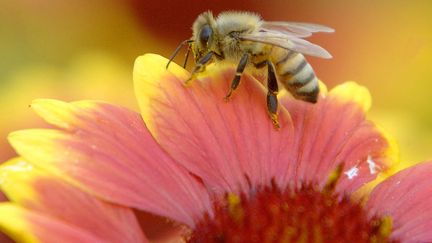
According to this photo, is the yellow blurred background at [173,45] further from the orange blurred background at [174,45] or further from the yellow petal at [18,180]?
the yellow petal at [18,180]

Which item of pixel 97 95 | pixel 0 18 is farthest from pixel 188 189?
pixel 0 18

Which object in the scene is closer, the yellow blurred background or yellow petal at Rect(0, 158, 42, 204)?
yellow petal at Rect(0, 158, 42, 204)

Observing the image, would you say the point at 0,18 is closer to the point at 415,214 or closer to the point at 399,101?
the point at 399,101

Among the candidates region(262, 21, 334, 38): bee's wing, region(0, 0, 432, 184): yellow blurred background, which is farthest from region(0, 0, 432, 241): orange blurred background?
region(262, 21, 334, 38): bee's wing

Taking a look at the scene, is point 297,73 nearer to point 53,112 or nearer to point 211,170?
point 211,170

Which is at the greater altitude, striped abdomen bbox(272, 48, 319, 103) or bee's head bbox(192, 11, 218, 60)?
bee's head bbox(192, 11, 218, 60)

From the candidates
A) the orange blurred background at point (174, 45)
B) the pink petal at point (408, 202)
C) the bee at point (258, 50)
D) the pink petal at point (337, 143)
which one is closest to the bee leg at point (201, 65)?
the bee at point (258, 50)

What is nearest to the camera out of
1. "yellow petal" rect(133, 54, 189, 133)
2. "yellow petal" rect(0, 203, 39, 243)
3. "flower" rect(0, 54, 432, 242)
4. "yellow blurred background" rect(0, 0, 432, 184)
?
"yellow petal" rect(0, 203, 39, 243)

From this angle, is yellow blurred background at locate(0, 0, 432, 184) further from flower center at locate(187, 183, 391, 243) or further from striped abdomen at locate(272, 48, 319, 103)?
flower center at locate(187, 183, 391, 243)
